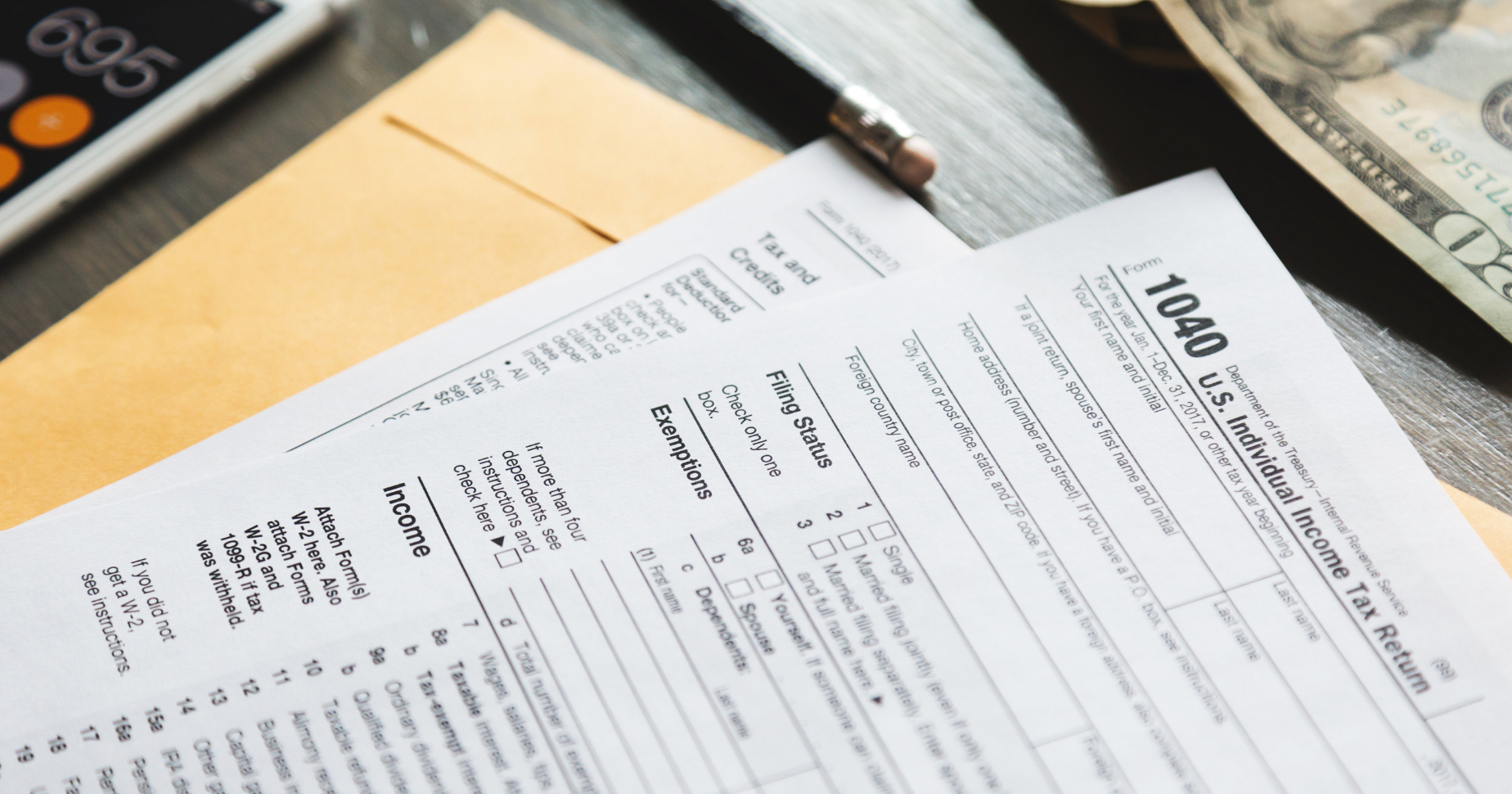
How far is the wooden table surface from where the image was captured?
1.38ft

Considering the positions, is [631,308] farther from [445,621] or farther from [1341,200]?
[1341,200]

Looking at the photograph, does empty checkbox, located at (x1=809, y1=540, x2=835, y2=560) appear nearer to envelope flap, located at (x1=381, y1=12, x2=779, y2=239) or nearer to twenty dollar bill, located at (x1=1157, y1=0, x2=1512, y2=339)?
envelope flap, located at (x1=381, y1=12, x2=779, y2=239)

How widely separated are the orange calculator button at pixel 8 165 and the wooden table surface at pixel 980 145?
26 millimetres

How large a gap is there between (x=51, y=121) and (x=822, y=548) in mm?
416

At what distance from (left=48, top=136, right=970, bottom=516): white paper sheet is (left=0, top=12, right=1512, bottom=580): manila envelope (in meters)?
0.01

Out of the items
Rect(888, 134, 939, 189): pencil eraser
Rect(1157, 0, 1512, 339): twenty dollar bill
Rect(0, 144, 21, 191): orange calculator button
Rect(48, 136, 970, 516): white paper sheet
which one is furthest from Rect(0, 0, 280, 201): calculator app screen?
Rect(1157, 0, 1512, 339): twenty dollar bill

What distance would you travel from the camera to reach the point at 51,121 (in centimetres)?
46

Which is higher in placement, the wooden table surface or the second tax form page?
the wooden table surface

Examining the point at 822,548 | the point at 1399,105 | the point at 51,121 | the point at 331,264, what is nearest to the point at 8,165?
the point at 51,121

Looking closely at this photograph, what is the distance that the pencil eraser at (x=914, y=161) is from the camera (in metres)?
0.46

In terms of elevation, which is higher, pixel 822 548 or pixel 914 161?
pixel 914 161

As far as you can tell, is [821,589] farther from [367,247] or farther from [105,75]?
[105,75]

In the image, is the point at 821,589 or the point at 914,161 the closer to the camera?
the point at 821,589

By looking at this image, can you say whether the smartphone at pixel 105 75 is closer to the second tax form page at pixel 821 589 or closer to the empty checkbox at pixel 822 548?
the second tax form page at pixel 821 589
